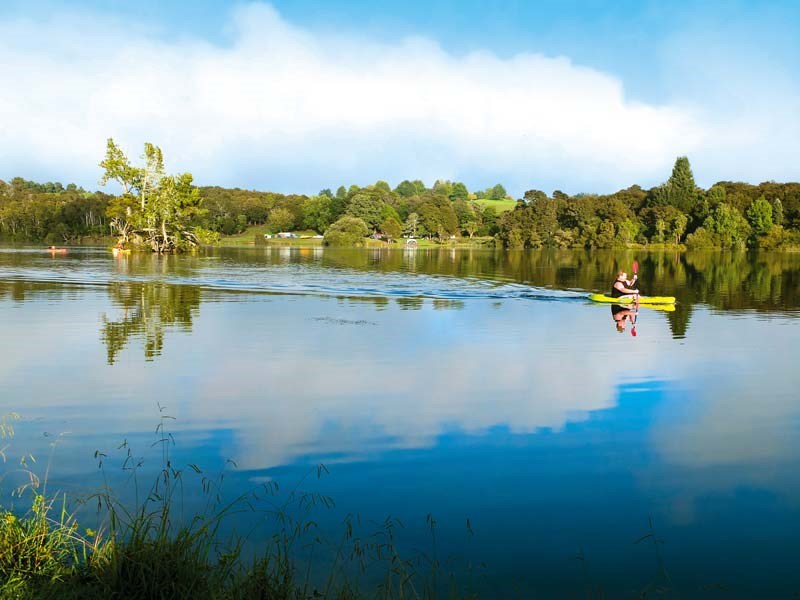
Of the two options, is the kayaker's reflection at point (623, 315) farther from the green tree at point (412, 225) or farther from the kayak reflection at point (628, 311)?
the green tree at point (412, 225)

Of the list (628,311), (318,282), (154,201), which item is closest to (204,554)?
(628,311)

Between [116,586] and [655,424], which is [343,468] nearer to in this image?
[116,586]

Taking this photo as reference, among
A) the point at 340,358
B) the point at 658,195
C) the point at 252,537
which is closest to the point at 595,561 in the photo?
the point at 252,537

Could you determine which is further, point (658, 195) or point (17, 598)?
point (658, 195)

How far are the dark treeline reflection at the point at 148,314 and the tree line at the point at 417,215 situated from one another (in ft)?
118

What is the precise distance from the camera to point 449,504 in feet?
23.9

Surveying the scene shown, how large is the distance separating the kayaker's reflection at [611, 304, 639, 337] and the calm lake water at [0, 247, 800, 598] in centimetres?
62

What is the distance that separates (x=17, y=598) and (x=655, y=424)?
8532 mm

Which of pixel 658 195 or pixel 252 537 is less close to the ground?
pixel 658 195

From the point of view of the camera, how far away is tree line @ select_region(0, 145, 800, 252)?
67.9 metres

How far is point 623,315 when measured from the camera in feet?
79.4

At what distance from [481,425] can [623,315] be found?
15.4 metres

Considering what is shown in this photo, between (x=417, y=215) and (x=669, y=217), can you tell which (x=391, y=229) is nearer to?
(x=417, y=215)

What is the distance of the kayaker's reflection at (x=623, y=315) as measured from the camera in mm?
21159
